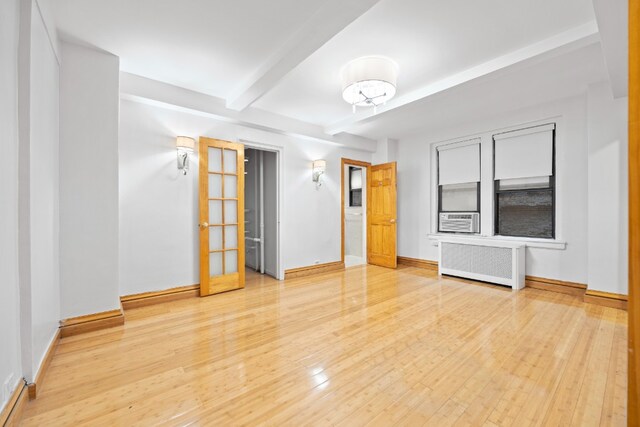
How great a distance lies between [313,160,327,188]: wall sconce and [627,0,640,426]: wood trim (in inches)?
173

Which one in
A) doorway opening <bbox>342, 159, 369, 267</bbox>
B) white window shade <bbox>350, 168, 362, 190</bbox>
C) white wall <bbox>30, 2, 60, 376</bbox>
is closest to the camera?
white wall <bbox>30, 2, 60, 376</bbox>

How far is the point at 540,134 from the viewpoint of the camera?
165 inches

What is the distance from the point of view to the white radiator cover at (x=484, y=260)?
4.06 m

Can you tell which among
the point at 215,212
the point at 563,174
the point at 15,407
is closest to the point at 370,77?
the point at 215,212

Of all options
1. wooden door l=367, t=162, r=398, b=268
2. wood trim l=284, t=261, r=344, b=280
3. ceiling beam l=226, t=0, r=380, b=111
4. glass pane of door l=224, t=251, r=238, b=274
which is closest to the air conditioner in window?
wooden door l=367, t=162, r=398, b=268

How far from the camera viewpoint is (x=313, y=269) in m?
5.07

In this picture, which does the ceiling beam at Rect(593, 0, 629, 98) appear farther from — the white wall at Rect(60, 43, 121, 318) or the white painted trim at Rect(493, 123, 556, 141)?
the white wall at Rect(60, 43, 121, 318)

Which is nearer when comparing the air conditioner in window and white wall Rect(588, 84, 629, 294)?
white wall Rect(588, 84, 629, 294)

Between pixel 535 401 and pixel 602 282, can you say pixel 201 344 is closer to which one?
pixel 535 401

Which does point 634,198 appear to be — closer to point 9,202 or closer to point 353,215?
point 9,202

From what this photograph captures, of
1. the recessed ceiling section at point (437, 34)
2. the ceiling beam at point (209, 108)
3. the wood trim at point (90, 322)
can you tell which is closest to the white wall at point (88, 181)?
the wood trim at point (90, 322)

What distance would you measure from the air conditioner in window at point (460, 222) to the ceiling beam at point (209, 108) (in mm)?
2470

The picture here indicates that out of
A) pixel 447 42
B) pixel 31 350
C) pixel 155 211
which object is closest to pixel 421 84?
pixel 447 42

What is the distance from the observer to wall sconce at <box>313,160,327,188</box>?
4972 millimetres
